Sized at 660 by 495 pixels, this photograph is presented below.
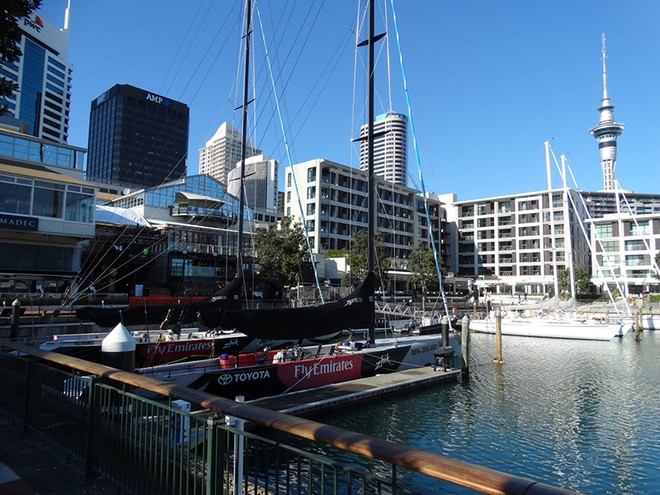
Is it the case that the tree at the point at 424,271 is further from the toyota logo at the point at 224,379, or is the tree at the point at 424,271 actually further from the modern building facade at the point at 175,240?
the toyota logo at the point at 224,379

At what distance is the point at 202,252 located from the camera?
156 ft

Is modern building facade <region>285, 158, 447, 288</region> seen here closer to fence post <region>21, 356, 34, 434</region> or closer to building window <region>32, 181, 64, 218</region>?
building window <region>32, 181, 64, 218</region>

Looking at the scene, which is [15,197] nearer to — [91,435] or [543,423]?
[91,435]

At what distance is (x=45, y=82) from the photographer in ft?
426

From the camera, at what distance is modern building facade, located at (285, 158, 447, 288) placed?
75.9 meters

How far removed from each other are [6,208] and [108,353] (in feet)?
98.7

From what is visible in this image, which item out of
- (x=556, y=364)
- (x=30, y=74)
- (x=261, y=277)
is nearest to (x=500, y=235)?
(x=261, y=277)

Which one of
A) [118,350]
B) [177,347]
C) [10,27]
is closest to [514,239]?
[177,347]

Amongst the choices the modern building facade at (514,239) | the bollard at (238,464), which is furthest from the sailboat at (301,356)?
the modern building facade at (514,239)

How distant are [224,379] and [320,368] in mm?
4029

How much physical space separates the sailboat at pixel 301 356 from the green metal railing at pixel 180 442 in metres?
7.28

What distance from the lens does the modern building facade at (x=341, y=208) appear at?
75938 mm

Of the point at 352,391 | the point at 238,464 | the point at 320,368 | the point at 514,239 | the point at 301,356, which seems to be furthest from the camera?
the point at 514,239

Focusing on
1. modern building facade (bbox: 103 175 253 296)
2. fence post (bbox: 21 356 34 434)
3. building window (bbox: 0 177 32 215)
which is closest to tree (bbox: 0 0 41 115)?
fence post (bbox: 21 356 34 434)
